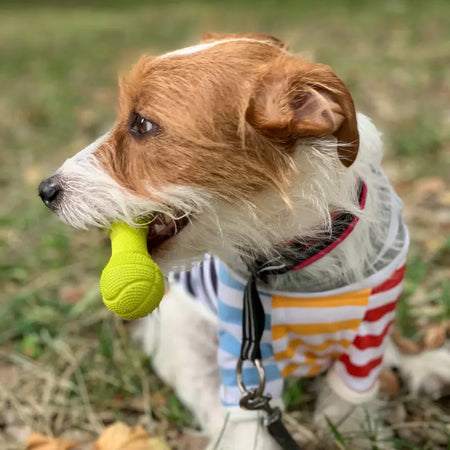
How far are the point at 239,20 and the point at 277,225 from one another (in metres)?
9.31

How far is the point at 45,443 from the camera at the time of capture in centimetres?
204

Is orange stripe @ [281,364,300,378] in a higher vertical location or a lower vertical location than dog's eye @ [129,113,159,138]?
lower

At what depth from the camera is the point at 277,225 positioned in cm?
165

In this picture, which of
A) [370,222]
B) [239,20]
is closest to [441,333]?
[370,222]

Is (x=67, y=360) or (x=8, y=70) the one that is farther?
(x=8, y=70)

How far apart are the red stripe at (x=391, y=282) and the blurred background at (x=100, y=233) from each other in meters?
0.55

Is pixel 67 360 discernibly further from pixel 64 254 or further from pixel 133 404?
A: pixel 64 254

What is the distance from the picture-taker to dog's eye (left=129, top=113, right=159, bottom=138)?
61.2 inches

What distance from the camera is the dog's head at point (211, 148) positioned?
1458 mm

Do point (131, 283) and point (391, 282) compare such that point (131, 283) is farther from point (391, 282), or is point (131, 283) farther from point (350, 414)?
point (350, 414)

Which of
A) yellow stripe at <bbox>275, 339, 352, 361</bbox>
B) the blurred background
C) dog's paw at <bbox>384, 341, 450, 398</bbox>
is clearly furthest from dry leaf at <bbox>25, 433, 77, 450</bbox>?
dog's paw at <bbox>384, 341, 450, 398</bbox>

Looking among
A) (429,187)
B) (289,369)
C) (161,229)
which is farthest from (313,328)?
(429,187)

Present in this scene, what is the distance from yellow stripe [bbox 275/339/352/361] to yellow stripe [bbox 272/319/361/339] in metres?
0.06

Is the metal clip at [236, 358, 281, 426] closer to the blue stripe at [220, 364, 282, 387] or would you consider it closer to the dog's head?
the blue stripe at [220, 364, 282, 387]
